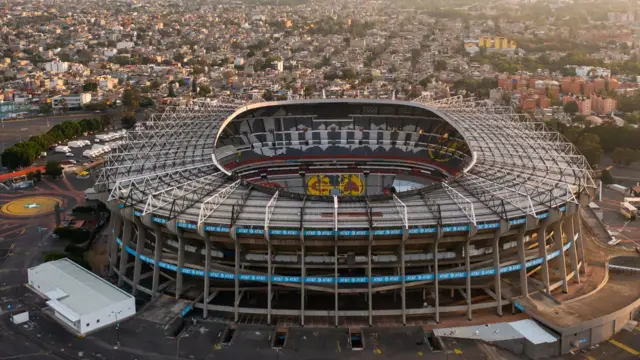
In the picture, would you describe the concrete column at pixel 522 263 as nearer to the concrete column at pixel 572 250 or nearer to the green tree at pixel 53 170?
the concrete column at pixel 572 250

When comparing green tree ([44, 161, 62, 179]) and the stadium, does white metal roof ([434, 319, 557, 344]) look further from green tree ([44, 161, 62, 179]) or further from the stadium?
green tree ([44, 161, 62, 179])

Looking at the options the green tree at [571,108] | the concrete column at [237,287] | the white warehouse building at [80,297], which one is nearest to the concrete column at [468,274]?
the concrete column at [237,287]

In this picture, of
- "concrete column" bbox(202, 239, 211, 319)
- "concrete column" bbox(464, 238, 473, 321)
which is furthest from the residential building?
"concrete column" bbox(464, 238, 473, 321)

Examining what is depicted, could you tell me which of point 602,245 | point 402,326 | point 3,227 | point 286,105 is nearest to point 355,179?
point 286,105

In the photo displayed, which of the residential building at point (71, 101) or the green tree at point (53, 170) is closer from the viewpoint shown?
the green tree at point (53, 170)

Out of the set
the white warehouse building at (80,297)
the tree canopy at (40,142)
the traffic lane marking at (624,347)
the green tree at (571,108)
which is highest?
the white warehouse building at (80,297)

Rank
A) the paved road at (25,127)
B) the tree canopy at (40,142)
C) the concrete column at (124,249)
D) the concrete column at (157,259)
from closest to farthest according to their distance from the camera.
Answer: the concrete column at (157,259) → the concrete column at (124,249) → the tree canopy at (40,142) → the paved road at (25,127)

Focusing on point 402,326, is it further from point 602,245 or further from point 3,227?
point 3,227
